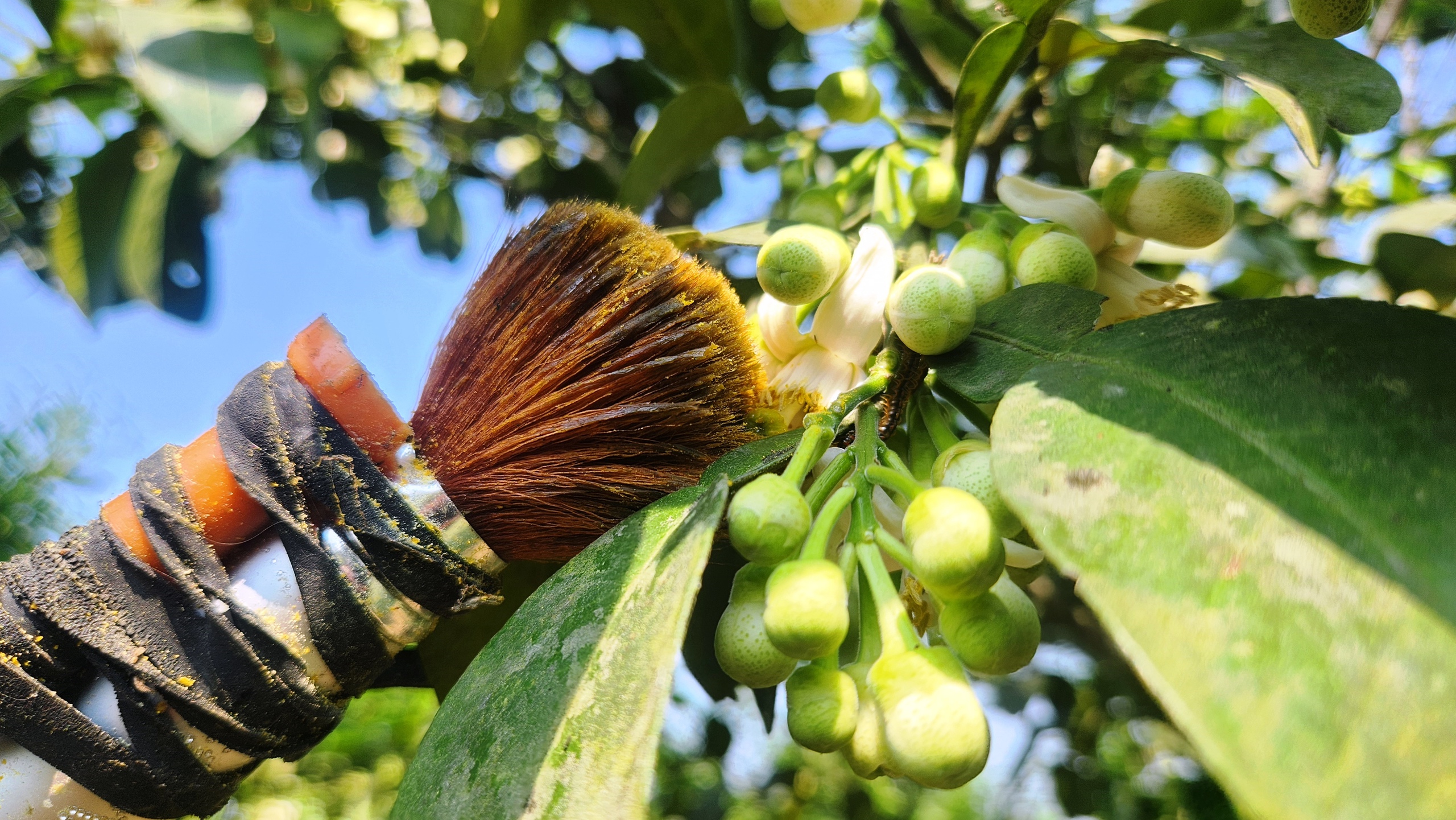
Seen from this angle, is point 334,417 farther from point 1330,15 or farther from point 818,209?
point 1330,15

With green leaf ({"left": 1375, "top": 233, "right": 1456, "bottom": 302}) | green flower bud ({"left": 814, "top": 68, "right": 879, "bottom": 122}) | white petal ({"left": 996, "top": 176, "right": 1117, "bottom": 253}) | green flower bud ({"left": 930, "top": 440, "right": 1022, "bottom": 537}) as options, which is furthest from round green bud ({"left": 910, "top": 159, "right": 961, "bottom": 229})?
green leaf ({"left": 1375, "top": 233, "right": 1456, "bottom": 302})

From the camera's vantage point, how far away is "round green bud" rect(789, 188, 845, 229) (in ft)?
2.32

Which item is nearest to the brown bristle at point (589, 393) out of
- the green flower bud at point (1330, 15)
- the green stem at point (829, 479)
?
the green stem at point (829, 479)

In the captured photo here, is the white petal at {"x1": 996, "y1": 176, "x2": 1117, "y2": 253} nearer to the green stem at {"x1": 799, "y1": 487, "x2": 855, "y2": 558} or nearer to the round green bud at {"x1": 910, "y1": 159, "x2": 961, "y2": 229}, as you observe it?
the round green bud at {"x1": 910, "y1": 159, "x2": 961, "y2": 229}

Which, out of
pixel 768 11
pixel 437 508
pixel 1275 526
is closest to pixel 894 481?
pixel 1275 526

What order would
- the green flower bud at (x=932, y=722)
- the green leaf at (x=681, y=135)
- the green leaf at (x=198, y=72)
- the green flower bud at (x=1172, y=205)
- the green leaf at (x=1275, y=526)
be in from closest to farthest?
the green leaf at (x=1275, y=526) → the green flower bud at (x=932, y=722) → the green flower bud at (x=1172, y=205) → the green leaf at (x=198, y=72) → the green leaf at (x=681, y=135)

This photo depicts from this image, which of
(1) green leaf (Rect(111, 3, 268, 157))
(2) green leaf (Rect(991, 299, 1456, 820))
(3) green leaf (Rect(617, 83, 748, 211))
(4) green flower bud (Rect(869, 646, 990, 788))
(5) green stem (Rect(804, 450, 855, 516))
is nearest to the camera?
(2) green leaf (Rect(991, 299, 1456, 820))

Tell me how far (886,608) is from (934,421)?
16cm

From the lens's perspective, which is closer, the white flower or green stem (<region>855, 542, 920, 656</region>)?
green stem (<region>855, 542, 920, 656</region>)

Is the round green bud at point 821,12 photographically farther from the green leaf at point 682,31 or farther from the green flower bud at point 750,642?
the green flower bud at point 750,642

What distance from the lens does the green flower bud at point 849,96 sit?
2.61 feet

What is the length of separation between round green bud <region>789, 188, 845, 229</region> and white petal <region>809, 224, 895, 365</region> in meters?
0.09

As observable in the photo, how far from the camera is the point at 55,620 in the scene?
1.59ft

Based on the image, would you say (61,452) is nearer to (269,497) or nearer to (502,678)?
(269,497)
